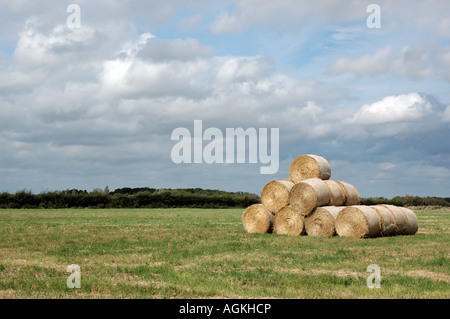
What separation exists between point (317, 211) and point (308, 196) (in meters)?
0.69

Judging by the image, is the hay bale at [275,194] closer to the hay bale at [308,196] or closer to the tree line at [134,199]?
the hay bale at [308,196]

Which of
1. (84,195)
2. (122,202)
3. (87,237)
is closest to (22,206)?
(84,195)

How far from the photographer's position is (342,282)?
32.5ft

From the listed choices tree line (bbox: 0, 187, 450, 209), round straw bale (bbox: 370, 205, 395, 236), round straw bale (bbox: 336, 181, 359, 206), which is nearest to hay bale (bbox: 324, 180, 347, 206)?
round straw bale (bbox: 336, 181, 359, 206)

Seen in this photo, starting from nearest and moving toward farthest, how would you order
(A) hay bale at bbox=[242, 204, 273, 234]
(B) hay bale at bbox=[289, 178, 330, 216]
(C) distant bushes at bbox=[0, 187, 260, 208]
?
(B) hay bale at bbox=[289, 178, 330, 216]
(A) hay bale at bbox=[242, 204, 273, 234]
(C) distant bushes at bbox=[0, 187, 260, 208]

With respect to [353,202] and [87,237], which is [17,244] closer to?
[87,237]

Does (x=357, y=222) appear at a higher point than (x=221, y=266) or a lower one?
higher

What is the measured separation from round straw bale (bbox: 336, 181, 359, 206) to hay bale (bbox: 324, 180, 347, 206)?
12cm

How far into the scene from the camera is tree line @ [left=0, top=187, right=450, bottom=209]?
5194 cm

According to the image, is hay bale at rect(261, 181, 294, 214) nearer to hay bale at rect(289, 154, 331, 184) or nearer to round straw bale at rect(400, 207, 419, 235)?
hay bale at rect(289, 154, 331, 184)

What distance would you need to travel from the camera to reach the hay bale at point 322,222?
18.9 meters

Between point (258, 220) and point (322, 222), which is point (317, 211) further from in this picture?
point (258, 220)

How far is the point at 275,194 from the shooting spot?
20281 mm

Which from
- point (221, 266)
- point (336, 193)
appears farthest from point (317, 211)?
point (221, 266)
